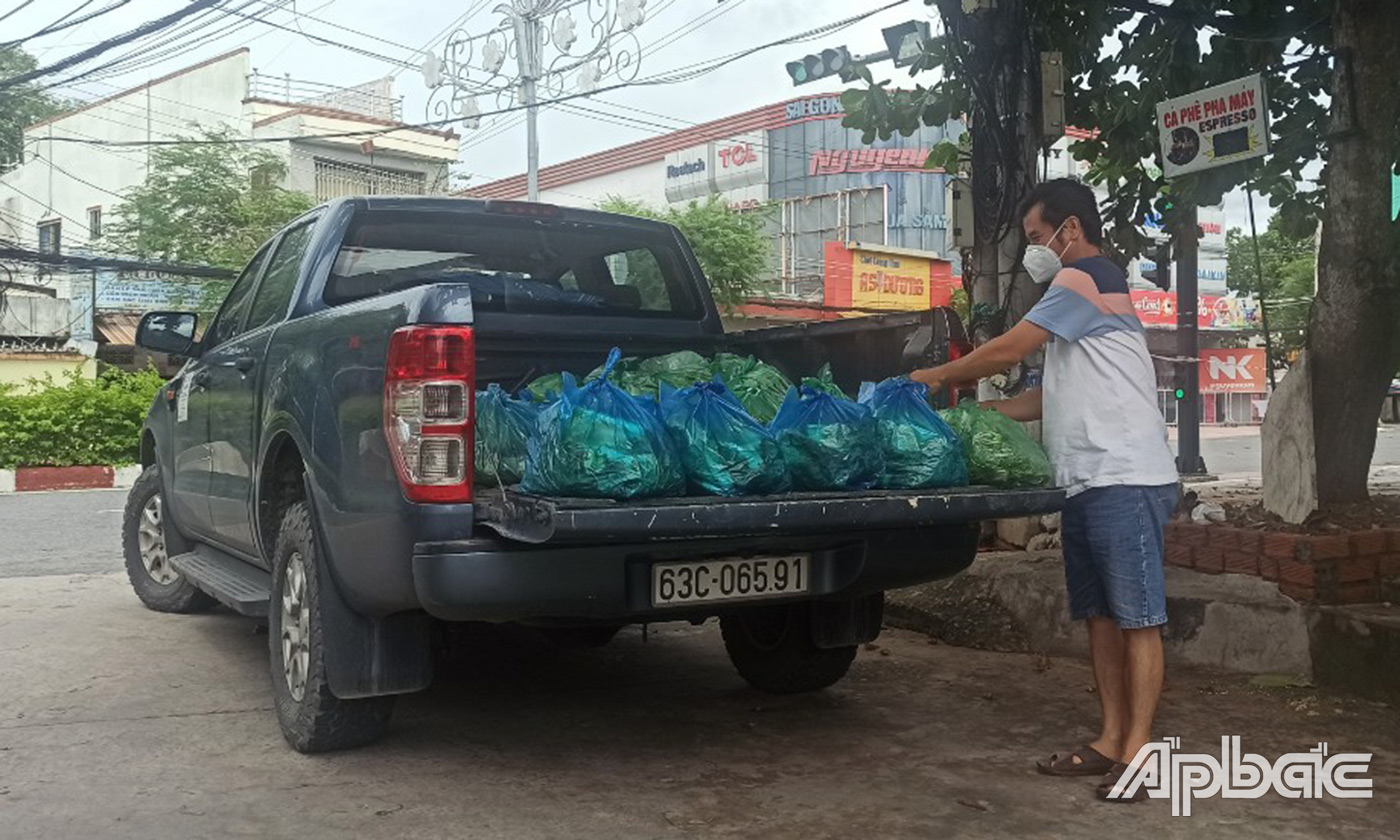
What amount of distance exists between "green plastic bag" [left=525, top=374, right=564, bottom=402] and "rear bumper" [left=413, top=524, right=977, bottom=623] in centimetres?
58

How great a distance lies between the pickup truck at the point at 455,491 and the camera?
3162 millimetres

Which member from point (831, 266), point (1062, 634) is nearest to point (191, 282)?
point (831, 266)

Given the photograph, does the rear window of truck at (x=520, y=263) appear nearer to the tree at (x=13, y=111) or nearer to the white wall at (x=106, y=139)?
the white wall at (x=106, y=139)

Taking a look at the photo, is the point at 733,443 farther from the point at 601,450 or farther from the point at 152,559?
the point at 152,559

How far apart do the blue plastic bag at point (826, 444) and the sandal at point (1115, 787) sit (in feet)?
3.33

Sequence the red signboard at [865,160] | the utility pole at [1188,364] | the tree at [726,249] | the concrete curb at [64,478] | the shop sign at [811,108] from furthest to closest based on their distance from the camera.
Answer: the shop sign at [811,108] → the red signboard at [865,160] → the tree at [726,249] → the concrete curb at [64,478] → the utility pole at [1188,364]

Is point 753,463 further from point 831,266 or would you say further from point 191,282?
point 831,266

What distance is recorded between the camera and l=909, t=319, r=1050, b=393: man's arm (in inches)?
141

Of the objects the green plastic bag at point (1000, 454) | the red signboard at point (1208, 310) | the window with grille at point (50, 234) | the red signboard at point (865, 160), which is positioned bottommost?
the green plastic bag at point (1000, 454)

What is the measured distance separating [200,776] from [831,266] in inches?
1243

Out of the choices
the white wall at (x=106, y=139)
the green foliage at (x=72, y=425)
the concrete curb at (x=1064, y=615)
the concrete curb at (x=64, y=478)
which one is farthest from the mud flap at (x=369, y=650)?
the white wall at (x=106, y=139)

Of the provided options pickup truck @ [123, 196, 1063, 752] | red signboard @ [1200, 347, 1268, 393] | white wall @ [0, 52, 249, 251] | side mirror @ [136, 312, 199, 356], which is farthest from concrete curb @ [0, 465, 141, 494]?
red signboard @ [1200, 347, 1268, 393]

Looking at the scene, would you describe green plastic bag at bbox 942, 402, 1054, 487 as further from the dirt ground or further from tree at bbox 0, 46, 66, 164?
tree at bbox 0, 46, 66, 164

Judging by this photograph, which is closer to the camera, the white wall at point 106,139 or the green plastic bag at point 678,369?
the green plastic bag at point 678,369
